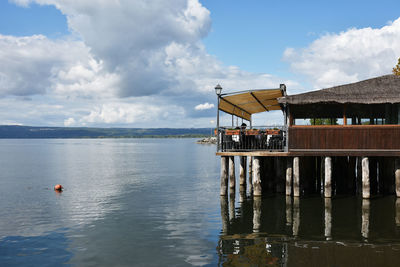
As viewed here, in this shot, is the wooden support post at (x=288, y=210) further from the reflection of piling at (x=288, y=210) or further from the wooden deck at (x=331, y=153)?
the wooden deck at (x=331, y=153)

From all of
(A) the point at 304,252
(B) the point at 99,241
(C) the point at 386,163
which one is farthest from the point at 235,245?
(C) the point at 386,163

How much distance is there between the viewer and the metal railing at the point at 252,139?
1879cm

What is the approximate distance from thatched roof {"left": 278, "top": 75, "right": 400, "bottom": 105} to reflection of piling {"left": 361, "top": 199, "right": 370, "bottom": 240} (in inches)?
180

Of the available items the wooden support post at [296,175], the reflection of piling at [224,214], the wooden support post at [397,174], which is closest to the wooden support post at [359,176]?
the wooden support post at [397,174]

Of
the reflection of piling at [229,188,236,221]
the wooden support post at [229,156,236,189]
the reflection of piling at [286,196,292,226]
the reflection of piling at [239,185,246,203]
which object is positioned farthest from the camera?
the reflection of piling at [239,185,246,203]

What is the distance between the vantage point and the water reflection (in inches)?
432

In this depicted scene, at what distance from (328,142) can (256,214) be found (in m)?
4.74

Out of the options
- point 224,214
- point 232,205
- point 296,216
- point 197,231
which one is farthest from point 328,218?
point 197,231

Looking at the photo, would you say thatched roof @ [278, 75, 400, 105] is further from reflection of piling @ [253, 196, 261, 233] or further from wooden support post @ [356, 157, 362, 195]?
reflection of piling @ [253, 196, 261, 233]

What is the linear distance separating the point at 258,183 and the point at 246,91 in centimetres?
475

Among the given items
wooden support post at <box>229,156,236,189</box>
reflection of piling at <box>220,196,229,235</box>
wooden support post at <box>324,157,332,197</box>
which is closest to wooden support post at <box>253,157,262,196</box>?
wooden support post at <box>229,156,236,189</box>

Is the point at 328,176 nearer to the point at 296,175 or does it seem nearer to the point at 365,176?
the point at 296,175

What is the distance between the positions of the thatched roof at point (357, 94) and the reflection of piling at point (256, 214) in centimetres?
495

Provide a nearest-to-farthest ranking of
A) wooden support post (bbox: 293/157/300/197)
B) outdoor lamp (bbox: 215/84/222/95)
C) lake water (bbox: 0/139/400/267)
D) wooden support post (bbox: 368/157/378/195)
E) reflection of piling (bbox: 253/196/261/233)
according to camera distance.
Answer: lake water (bbox: 0/139/400/267) < reflection of piling (bbox: 253/196/261/233) < wooden support post (bbox: 293/157/300/197) < outdoor lamp (bbox: 215/84/222/95) < wooden support post (bbox: 368/157/378/195)
